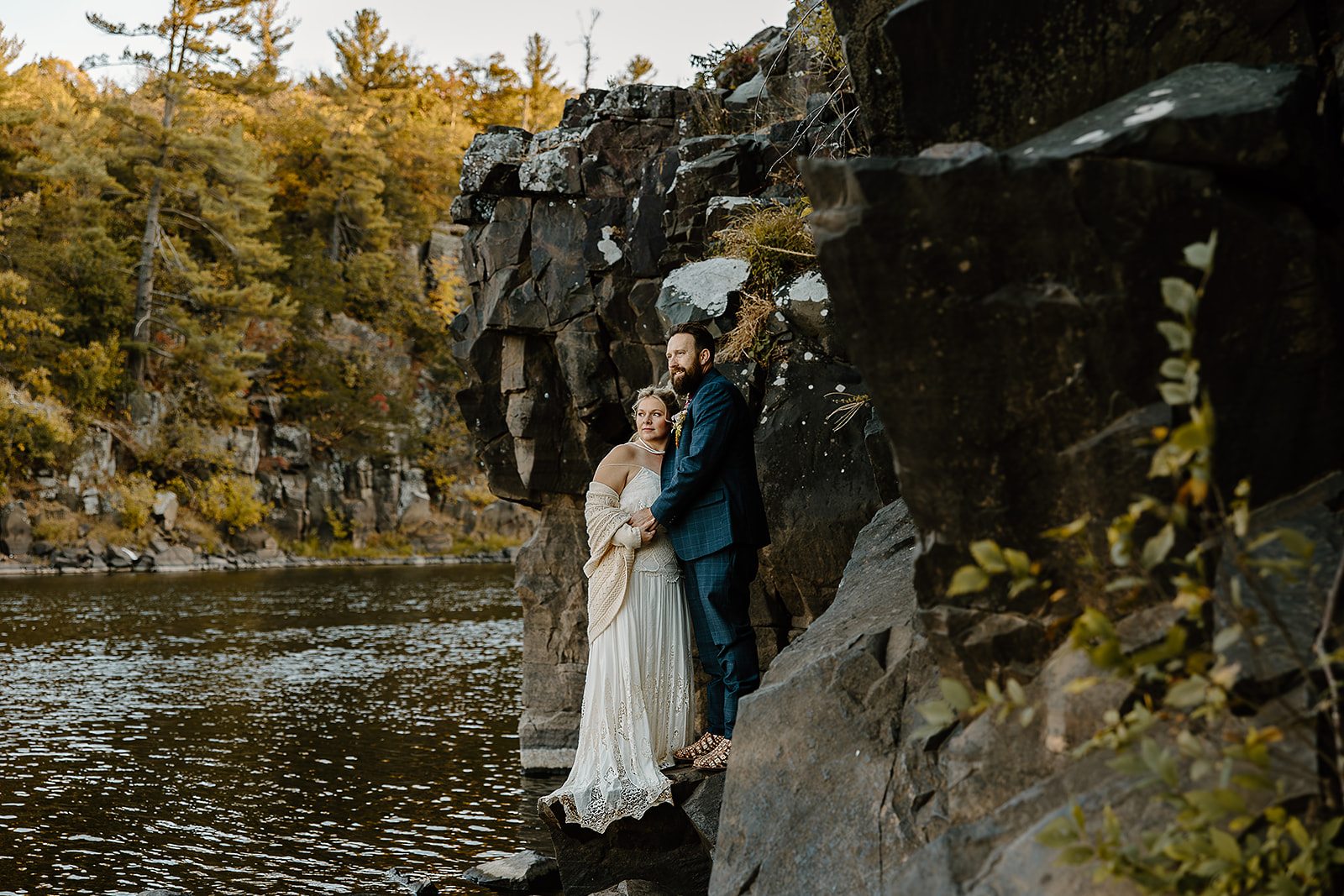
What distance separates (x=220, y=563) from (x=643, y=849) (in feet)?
79.5

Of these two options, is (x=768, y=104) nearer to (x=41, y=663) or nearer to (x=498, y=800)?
(x=498, y=800)

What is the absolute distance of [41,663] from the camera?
11633 mm

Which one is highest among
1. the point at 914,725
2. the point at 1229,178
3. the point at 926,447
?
the point at 1229,178

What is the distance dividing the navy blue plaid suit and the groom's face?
135 millimetres

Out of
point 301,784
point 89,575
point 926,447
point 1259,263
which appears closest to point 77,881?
point 301,784

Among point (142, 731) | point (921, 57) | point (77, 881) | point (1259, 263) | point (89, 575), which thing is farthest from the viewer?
point (89, 575)

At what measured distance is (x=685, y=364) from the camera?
539cm

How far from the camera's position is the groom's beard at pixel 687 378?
17.7 ft

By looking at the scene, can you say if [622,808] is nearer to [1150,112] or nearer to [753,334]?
[753,334]

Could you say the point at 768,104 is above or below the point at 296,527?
above

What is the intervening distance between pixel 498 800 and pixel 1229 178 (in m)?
6.21

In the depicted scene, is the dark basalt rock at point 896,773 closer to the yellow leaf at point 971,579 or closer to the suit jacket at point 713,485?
the yellow leaf at point 971,579

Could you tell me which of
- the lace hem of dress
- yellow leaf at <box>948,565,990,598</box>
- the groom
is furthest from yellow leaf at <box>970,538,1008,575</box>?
the lace hem of dress

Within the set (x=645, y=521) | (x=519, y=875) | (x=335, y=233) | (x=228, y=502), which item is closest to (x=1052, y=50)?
(x=645, y=521)
